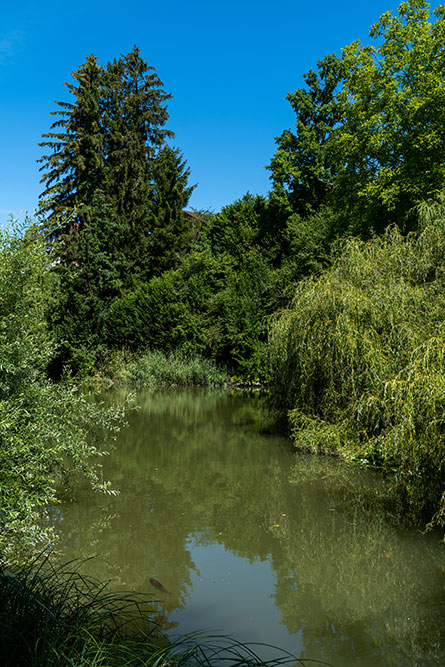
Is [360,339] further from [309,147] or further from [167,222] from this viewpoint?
[167,222]

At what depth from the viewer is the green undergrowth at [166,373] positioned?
83.4 feet

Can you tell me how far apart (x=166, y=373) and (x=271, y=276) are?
6474 millimetres

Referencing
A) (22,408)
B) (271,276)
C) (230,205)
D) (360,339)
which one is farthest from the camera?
(230,205)

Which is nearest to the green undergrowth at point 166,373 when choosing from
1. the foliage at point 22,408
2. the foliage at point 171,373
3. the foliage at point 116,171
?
the foliage at point 171,373

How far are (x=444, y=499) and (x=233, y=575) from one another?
2.52 metres

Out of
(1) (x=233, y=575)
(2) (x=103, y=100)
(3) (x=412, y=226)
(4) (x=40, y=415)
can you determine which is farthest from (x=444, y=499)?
(2) (x=103, y=100)

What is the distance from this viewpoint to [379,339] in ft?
34.7

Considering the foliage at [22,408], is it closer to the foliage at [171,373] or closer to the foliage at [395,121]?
the foliage at [395,121]

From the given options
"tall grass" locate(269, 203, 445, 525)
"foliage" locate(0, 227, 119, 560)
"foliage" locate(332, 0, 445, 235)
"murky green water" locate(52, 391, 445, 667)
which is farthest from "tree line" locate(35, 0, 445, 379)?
"foliage" locate(0, 227, 119, 560)

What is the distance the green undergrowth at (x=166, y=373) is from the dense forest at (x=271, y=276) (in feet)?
0.55

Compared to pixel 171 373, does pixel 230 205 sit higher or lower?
higher

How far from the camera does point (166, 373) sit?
83.9 feet

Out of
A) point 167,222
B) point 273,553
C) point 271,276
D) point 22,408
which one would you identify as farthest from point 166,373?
point 22,408

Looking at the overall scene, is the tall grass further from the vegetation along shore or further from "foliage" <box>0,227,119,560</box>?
"foliage" <box>0,227,119,560</box>
